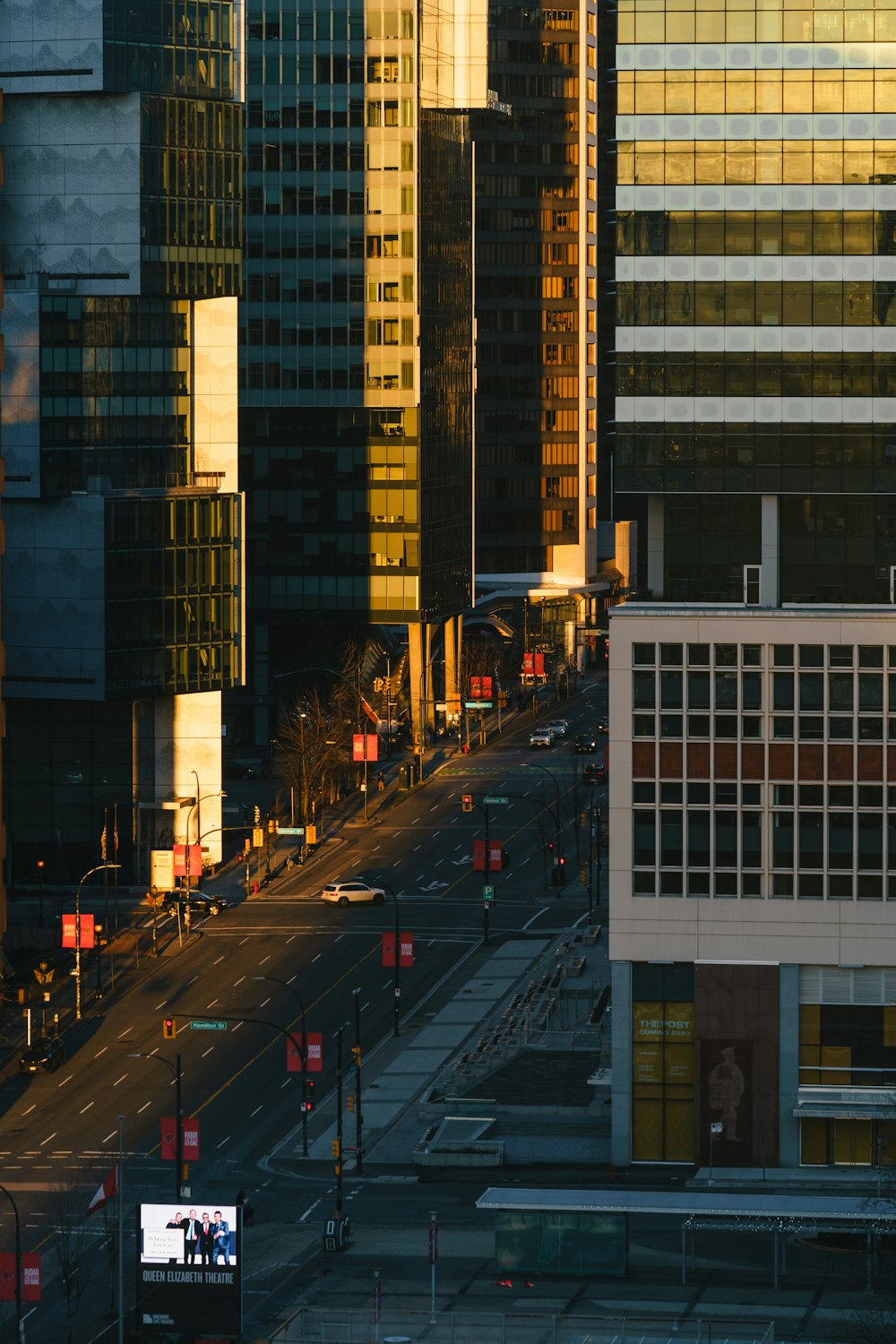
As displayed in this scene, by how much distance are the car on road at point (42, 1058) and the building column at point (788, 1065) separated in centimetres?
4509

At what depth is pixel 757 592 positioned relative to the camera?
164 meters

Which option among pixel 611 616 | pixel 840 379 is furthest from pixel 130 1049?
pixel 840 379

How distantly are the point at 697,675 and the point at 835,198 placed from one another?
22856 millimetres

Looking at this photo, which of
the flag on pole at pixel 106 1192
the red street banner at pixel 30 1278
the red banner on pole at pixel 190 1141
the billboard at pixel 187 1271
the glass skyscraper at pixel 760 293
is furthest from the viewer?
the red banner on pole at pixel 190 1141

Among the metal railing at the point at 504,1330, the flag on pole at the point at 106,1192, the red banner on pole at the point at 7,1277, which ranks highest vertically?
the flag on pole at the point at 106,1192

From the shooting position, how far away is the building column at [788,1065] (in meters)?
165

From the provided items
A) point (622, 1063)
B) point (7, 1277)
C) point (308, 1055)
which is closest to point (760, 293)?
point (622, 1063)

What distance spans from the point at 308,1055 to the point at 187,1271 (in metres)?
43.2

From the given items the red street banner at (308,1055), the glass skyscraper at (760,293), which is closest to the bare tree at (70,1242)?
the red street banner at (308,1055)

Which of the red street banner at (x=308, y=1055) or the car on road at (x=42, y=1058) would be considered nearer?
the red street banner at (x=308, y=1055)

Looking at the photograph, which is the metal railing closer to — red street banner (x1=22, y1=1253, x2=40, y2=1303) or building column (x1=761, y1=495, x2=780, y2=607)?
red street banner (x1=22, y1=1253, x2=40, y2=1303)

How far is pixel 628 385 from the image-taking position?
165625 millimetres

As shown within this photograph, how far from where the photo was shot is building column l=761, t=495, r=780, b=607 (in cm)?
16325

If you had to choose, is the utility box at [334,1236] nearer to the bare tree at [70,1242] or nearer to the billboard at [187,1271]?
the bare tree at [70,1242]
